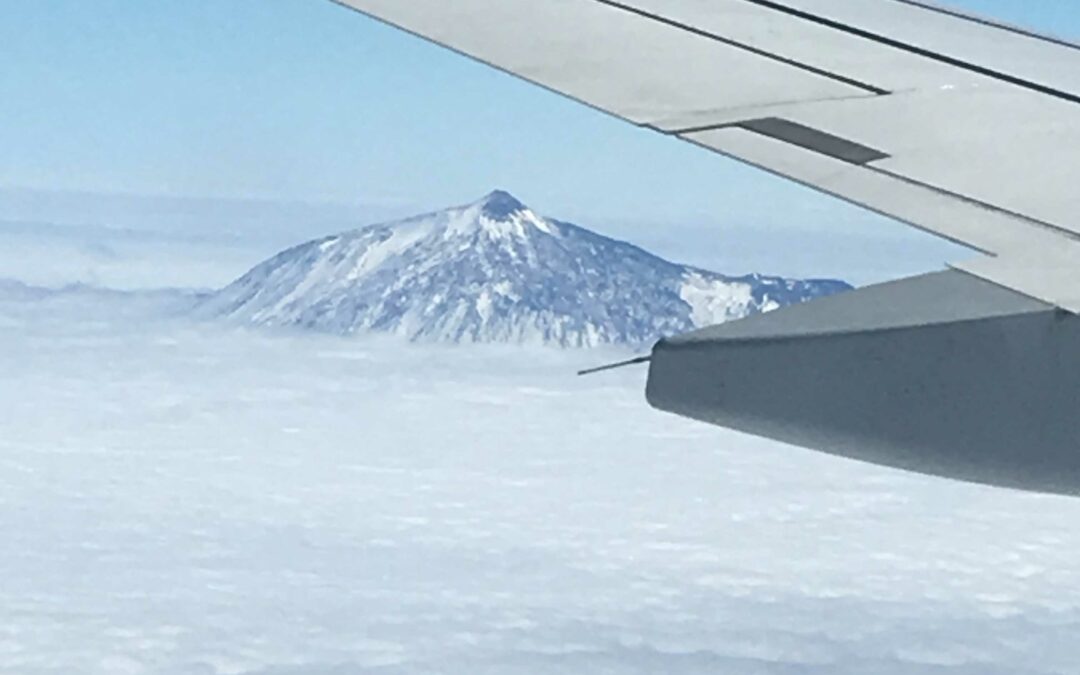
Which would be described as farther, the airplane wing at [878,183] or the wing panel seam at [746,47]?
the wing panel seam at [746,47]

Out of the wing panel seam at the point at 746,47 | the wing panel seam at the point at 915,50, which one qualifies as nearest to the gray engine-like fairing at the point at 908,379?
the wing panel seam at the point at 746,47

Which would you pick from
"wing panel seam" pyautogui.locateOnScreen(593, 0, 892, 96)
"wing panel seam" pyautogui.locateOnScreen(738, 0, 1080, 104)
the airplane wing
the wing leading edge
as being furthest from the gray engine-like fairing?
"wing panel seam" pyautogui.locateOnScreen(738, 0, 1080, 104)

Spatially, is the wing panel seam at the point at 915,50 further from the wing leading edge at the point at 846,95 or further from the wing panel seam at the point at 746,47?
the wing panel seam at the point at 746,47

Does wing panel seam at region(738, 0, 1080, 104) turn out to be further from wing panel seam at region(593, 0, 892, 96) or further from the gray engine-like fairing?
the gray engine-like fairing

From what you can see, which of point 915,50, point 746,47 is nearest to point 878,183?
point 746,47

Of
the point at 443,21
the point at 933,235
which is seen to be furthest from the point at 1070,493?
the point at 443,21

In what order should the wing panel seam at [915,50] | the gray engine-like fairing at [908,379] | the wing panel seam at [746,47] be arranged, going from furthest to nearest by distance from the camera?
the wing panel seam at [915,50] < the wing panel seam at [746,47] < the gray engine-like fairing at [908,379]

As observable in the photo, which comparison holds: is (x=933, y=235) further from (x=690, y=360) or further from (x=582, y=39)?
(x=582, y=39)
